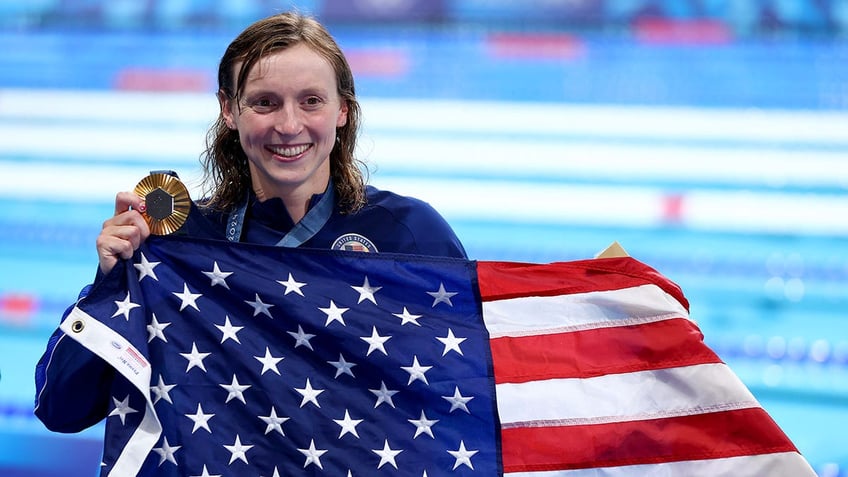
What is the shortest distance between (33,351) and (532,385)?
149 inches

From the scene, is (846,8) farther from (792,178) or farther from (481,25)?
(481,25)

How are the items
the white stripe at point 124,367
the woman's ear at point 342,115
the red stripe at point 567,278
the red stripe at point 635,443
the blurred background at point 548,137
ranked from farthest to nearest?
the blurred background at point 548,137
the woman's ear at point 342,115
the red stripe at point 567,278
the red stripe at point 635,443
the white stripe at point 124,367

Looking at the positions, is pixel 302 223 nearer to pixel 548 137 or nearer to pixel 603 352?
pixel 603 352

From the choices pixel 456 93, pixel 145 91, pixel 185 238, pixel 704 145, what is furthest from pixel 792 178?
pixel 185 238

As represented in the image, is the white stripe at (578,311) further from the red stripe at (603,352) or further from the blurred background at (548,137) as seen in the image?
the blurred background at (548,137)

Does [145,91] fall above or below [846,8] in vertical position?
below

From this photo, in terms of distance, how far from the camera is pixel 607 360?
186cm

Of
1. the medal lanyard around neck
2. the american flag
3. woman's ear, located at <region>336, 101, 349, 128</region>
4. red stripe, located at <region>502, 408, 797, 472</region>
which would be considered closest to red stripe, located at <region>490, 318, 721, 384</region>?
the american flag

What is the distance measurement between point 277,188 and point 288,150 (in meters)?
0.09

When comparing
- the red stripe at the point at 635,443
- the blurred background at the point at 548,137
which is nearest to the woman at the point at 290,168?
the red stripe at the point at 635,443

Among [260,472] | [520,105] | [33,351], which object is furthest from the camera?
[520,105]

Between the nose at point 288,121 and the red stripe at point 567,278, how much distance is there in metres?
0.44

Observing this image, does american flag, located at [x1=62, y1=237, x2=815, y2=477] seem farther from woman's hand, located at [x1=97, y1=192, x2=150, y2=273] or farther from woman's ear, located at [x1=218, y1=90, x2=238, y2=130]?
woman's ear, located at [x1=218, y1=90, x2=238, y2=130]

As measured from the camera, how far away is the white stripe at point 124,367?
5.46ft
